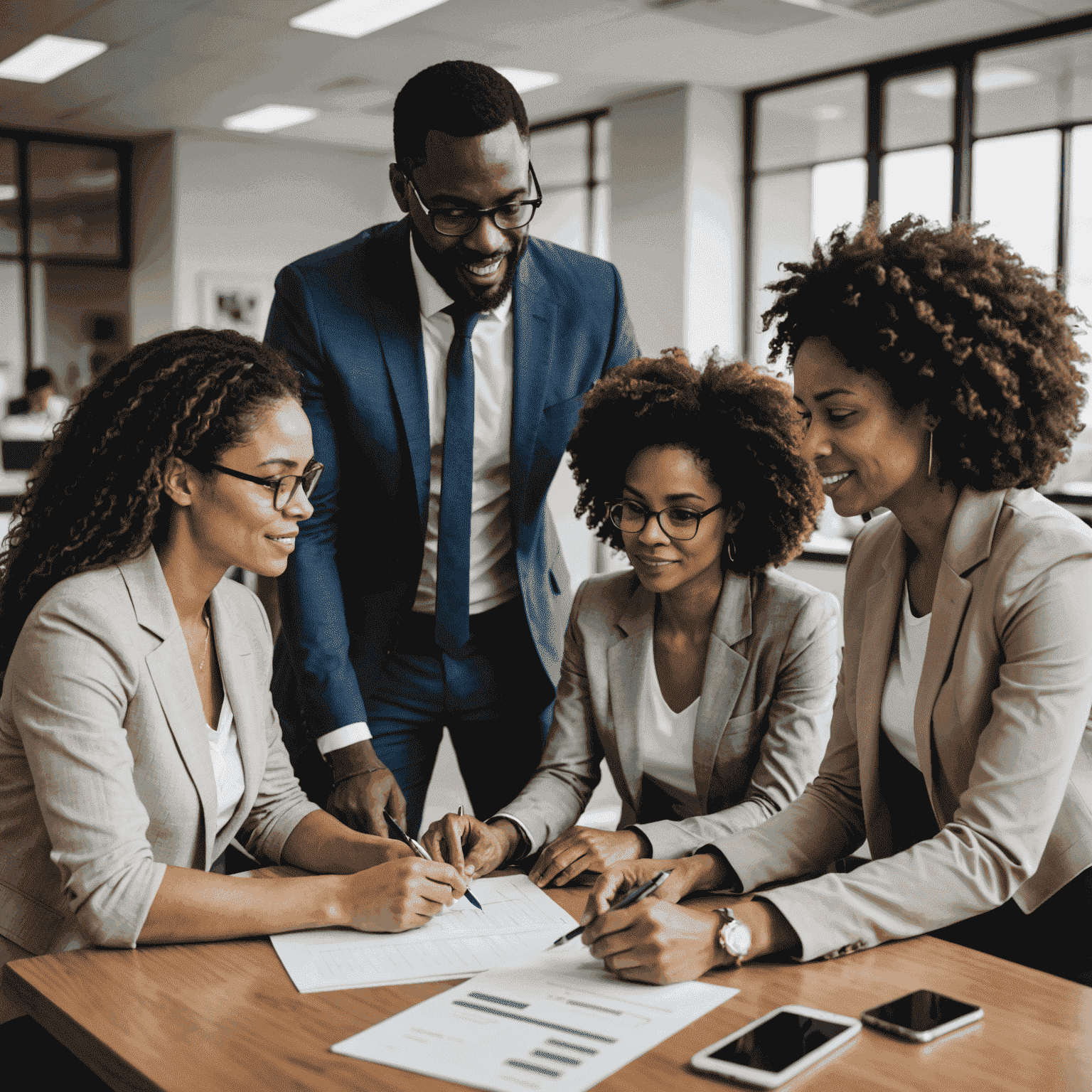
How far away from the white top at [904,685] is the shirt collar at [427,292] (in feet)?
3.00

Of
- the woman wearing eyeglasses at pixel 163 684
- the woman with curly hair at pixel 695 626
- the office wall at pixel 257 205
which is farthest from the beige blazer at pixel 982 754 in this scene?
the office wall at pixel 257 205

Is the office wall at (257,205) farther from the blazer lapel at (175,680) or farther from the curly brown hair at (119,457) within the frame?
the blazer lapel at (175,680)

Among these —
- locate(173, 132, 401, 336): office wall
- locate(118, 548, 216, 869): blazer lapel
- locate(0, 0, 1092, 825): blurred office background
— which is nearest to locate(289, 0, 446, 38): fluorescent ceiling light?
locate(0, 0, 1092, 825): blurred office background

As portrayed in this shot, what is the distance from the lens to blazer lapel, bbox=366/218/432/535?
2168 millimetres

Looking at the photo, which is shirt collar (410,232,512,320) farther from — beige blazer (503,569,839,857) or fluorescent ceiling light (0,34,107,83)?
fluorescent ceiling light (0,34,107,83)

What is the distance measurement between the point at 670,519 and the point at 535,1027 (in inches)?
41.0

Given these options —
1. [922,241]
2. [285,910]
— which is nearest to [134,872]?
[285,910]

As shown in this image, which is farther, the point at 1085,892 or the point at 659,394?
the point at 659,394

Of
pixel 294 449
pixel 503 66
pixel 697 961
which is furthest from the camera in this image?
pixel 503 66

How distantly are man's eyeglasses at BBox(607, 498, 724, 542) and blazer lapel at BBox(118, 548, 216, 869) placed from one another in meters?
0.79

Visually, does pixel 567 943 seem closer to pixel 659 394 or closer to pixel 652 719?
pixel 652 719

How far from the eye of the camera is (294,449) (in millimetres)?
1825

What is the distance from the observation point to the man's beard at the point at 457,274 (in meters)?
2.02

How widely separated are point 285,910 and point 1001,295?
1218 mm
